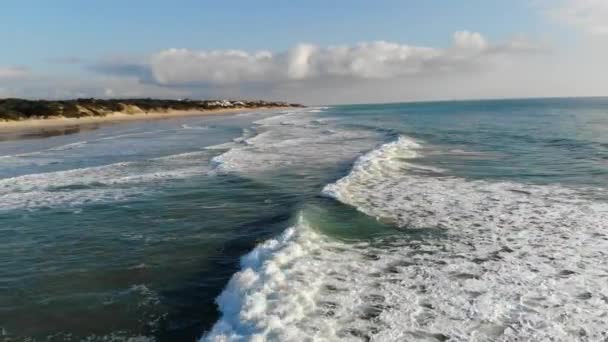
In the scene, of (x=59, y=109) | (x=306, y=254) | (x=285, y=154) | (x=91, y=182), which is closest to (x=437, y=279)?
(x=306, y=254)

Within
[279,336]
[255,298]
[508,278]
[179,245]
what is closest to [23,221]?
[179,245]

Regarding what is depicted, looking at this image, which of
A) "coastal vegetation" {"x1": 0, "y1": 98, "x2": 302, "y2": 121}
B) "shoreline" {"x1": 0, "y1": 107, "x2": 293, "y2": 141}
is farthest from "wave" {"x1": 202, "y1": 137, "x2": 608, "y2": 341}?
"coastal vegetation" {"x1": 0, "y1": 98, "x2": 302, "y2": 121}

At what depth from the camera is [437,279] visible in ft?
25.2

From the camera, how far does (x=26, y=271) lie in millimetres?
→ 8227

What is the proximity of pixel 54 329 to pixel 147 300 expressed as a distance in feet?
4.09

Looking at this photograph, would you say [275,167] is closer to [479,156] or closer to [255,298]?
[479,156]

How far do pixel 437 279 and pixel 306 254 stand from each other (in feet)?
7.90

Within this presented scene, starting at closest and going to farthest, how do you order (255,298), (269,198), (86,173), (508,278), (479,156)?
1. (255,298)
2. (508,278)
3. (269,198)
4. (86,173)
5. (479,156)

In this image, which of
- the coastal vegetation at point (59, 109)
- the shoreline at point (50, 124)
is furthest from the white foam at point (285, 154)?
the coastal vegetation at point (59, 109)

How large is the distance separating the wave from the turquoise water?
0.03 meters

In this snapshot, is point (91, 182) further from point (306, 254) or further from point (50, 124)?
point (50, 124)

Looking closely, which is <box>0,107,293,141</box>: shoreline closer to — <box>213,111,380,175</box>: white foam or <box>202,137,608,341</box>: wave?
<box>213,111,380,175</box>: white foam

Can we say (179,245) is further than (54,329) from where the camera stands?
Yes

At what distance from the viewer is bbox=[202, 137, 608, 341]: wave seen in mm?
6035
